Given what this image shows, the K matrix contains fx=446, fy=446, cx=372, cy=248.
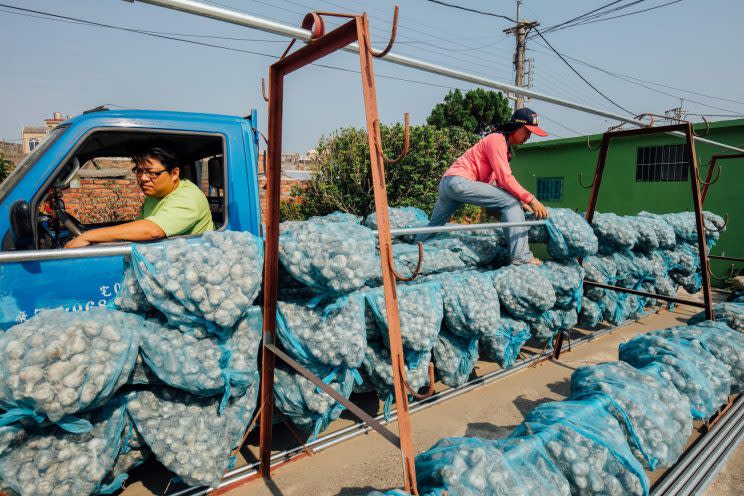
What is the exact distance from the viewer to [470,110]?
1673cm

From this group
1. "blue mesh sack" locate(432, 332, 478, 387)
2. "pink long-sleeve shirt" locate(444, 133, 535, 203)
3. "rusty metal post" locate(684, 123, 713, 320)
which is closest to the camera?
"blue mesh sack" locate(432, 332, 478, 387)

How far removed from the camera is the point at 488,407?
10.5 ft

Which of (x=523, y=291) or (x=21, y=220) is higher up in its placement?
(x=21, y=220)

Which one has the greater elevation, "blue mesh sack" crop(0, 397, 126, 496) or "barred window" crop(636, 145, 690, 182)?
"barred window" crop(636, 145, 690, 182)

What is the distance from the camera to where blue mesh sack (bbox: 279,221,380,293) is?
6.64 feet

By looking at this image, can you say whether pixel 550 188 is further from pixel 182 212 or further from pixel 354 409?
pixel 354 409

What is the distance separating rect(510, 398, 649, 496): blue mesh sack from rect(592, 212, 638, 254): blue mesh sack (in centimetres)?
287

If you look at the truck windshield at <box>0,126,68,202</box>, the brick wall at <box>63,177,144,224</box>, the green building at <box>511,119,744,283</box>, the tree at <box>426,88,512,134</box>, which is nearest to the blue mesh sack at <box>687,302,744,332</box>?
the truck windshield at <box>0,126,68,202</box>

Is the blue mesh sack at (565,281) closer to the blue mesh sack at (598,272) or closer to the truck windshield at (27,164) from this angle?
the blue mesh sack at (598,272)

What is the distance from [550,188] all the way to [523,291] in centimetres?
1134

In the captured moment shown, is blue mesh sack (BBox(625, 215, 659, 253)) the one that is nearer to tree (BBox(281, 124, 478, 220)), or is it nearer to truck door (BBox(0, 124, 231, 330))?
truck door (BBox(0, 124, 231, 330))

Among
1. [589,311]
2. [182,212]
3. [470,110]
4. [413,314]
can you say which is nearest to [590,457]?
[413,314]

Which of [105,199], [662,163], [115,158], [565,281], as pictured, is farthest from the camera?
[662,163]

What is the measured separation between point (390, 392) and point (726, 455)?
1.90 metres
